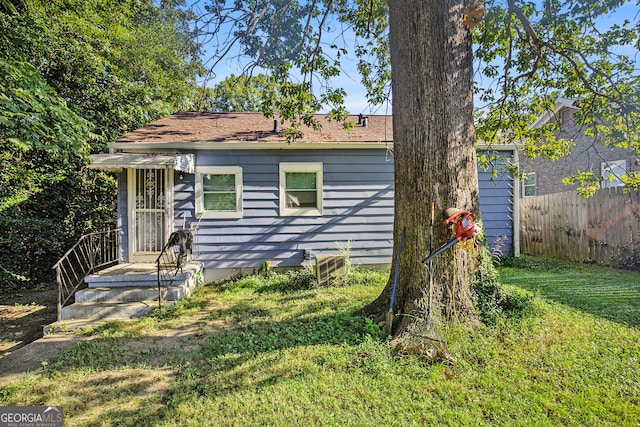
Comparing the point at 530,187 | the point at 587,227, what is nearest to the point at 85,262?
the point at 587,227

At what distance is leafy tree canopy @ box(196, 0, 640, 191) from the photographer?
14.9 feet

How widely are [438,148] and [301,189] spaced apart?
14.1ft

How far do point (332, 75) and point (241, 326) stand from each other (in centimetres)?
484

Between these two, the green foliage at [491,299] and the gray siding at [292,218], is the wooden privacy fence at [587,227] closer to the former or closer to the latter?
the green foliage at [491,299]

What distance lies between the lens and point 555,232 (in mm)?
8570

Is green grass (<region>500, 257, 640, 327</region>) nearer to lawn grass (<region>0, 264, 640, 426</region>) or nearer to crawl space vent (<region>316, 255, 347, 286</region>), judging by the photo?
lawn grass (<region>0, 264, 640, 426</region>)

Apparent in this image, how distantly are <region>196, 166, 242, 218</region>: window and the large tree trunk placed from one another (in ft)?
14.9

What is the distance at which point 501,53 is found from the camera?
217 inches

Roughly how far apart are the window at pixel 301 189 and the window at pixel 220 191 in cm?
102

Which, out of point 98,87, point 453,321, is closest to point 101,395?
point 453,321

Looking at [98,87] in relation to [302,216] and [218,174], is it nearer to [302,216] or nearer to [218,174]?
[218,174]

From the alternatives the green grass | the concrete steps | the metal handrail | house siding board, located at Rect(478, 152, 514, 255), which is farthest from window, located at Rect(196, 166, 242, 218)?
house siding board, located at Rect(478, 152, 514, 255)

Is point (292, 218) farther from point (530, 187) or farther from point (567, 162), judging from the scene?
point (530, 187)

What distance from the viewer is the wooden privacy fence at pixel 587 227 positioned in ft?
22.5
